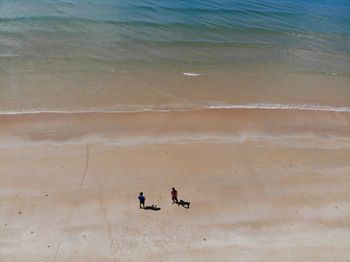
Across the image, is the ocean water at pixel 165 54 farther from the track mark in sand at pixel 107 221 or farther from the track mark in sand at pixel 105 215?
the track mark in sand at pixel 107 221

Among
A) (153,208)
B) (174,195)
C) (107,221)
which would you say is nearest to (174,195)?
(174,195)

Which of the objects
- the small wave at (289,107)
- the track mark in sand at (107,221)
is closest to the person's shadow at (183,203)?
the track mark in sand at (107,221)

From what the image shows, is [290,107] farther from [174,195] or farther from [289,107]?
[174,195]

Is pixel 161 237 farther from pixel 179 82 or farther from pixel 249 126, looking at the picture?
pixel 179 82

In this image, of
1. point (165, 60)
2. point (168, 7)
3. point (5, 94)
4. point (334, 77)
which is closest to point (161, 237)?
point (5, 94)

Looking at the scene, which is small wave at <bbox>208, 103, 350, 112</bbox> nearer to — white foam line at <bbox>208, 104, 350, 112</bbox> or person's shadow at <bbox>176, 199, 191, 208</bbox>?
white foam line at <bbox>208, 104, 350, 112</bbox>

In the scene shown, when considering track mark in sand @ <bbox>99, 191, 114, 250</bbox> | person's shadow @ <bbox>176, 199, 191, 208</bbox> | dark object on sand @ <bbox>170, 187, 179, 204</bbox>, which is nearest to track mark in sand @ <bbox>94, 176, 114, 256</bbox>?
track mark in sand @ <bbox>99, 191, 114, 250</bbox>
